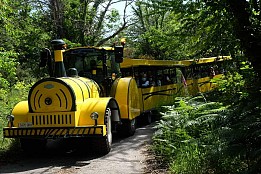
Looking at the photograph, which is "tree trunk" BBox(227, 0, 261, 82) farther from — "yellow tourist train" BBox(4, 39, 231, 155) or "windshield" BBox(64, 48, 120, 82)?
"windshield" BBox(64, 48, 120, 82)

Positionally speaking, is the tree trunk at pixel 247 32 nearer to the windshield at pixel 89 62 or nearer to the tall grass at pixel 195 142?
the tall grass at pixel 195 142

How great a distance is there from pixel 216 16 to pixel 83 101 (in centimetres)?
518

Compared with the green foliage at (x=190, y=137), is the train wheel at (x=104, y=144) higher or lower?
lower

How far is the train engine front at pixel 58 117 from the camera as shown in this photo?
8.51 meters

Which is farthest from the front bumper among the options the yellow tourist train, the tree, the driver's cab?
the tree

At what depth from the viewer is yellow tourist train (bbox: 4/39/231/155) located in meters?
8.59

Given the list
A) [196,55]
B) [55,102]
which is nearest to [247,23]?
[196,55]

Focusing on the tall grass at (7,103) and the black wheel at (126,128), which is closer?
the tall grass at (7,103)

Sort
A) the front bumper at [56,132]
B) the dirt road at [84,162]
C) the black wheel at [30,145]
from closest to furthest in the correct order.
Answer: the dirt road at [84,162], the front bumper at [56,132], the black wheel at [30,145]

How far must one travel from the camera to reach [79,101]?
9.04 m

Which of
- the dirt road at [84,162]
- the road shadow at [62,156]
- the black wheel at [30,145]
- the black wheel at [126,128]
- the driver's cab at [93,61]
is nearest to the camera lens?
the dirt road at [84,162]

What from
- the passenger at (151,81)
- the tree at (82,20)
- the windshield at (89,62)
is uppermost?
the tree at (82,20)

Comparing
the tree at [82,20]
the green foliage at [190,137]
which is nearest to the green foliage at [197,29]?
the green foliage at [190,137]

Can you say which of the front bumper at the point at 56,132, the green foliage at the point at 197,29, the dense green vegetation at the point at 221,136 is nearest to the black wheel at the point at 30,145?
the front bumper at the point at 56,132
